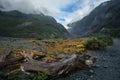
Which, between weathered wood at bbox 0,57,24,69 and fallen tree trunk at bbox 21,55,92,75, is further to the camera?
weathered wood at bbox 0,57,24,69

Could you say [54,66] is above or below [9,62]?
below

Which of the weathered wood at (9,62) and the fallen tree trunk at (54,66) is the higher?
the weathered wood at (9,62)

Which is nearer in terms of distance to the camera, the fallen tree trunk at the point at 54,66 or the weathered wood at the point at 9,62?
the fallen tree trunk at the point at 54,66

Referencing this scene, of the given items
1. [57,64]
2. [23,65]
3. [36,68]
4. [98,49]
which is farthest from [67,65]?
[98,49]

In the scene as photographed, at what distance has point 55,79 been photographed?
19172mm

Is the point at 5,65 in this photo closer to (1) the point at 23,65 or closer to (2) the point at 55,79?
(1) the point at 23,65

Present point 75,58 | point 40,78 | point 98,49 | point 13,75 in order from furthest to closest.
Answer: point 98,49 < point 75,58 < point 13,75 < point 40,78

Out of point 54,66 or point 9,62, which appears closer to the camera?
point 54,66

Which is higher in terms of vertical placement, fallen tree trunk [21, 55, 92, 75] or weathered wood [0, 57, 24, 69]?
weathered wood [0, 57, 24, 69]

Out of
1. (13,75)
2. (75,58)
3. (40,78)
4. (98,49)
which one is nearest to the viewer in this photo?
(40,78)

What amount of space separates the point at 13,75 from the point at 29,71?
136 cm

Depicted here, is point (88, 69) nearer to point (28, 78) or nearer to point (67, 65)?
point (67, 65)

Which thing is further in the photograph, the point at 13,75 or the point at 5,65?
the point at 5,65

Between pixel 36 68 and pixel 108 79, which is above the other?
pixel 36 68
